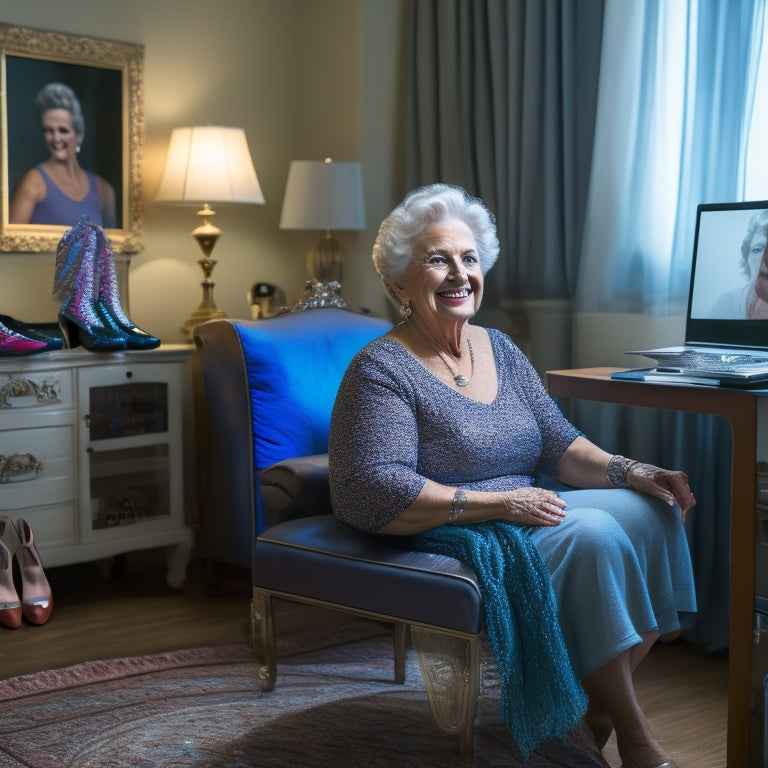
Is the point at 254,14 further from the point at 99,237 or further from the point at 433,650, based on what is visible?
the point at 433,650

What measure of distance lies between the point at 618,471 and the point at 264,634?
845 millimetres

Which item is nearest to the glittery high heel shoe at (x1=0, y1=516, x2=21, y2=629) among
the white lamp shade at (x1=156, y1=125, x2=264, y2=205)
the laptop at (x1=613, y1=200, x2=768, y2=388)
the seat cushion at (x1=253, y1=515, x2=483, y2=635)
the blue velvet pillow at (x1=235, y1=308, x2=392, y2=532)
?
the blue velvet pillow at (x1=235, y1=308, x2=392, y2=532)

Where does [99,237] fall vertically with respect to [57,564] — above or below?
above

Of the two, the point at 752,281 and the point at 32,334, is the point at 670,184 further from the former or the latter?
the point at 32,334

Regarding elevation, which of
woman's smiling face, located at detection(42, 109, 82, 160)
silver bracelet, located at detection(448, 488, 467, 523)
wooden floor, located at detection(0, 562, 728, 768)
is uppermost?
woman's smiling face, located at detection(42, 109, 82, 160)

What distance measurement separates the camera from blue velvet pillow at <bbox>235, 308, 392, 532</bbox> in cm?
283

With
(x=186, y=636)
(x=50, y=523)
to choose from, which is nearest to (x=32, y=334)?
(x=50, y=523)

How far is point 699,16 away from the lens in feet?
9.12

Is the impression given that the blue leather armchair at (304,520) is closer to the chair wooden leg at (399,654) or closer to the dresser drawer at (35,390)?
the chair wooden leg at (399,654)

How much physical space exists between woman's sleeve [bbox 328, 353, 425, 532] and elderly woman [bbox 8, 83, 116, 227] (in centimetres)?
169

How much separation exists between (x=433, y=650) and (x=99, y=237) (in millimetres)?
1836

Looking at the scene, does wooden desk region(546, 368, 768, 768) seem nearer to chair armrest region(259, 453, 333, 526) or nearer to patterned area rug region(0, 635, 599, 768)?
patterned area rug region(0, 635, 599, 768)

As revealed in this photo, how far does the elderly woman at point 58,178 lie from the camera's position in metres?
3.40

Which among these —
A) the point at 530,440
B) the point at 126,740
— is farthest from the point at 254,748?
the point at 530,440
